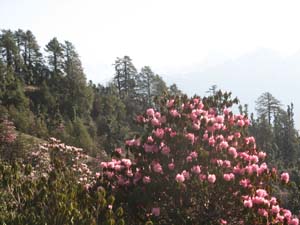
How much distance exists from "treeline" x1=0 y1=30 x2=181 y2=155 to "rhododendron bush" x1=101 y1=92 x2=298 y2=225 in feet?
115

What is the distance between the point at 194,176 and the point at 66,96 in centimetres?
5572

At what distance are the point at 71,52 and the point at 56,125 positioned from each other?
83.1 feet

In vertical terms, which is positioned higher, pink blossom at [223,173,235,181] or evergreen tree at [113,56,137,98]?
evergreen tree at [113,56,137,98]

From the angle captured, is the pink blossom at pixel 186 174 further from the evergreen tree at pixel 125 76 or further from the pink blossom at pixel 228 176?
the evergreen tree at pixel 125 76

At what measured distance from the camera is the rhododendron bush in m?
7.73

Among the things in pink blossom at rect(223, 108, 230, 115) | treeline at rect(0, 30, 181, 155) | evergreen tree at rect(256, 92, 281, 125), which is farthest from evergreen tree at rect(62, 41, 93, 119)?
pink blossom at rect(223, 108, 230, 115)

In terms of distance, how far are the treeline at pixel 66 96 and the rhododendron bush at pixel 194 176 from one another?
35108 mm

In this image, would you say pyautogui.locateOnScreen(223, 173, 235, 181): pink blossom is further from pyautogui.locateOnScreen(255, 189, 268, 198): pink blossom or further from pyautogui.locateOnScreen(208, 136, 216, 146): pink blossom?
pyautogui.locateOnScreen(208, 136, 216, 146): pink blossom

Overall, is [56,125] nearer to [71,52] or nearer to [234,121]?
[71,52]

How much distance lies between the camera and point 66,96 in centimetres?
6241

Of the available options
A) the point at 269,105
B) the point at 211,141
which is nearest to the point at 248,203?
the point at 211,141

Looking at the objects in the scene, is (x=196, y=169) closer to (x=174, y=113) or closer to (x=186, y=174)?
(x=186, y=174)

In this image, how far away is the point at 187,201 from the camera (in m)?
7.90

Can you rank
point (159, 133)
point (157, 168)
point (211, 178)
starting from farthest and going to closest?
point (159, 133) < point (157, 168) < point (211, 178)
